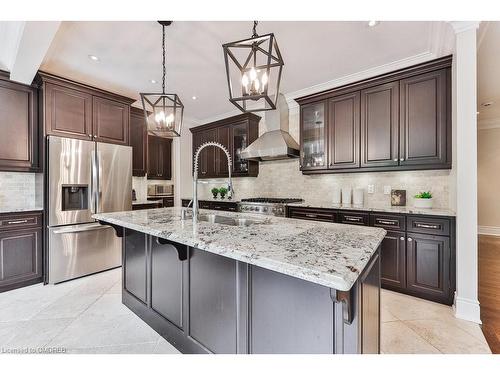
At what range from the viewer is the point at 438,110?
8.61ft

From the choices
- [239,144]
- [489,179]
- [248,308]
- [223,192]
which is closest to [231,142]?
[239,144]

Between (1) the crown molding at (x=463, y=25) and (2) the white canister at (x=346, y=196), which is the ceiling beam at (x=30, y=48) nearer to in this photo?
(1) the crown molding at (x=463, y=25)

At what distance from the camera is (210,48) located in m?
2.60

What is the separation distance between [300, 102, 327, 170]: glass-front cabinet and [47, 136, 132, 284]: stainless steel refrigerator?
8.94ft

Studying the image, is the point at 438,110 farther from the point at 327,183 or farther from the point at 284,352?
the point at 284,352

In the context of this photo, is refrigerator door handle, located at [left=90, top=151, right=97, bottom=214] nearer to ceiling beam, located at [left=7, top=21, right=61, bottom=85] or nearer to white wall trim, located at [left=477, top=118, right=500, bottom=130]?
ceiling beam, located at [left=7, top=21, right=61, bottom=85]

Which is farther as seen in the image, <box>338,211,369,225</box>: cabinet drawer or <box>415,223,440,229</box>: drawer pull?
<box>338,211,369,225</box>: cabinet drawer

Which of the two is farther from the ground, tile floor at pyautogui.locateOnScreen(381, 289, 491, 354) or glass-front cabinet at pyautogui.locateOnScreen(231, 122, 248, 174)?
glass-front cabinet at pyautogui.locateOnScreen(231, 122, 248, 174)

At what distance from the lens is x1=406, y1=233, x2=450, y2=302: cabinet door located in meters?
2.34

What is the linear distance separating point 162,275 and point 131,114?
3275 millimetres

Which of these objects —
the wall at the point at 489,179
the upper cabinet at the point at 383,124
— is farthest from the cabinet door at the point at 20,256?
the wall at the point at 489,179

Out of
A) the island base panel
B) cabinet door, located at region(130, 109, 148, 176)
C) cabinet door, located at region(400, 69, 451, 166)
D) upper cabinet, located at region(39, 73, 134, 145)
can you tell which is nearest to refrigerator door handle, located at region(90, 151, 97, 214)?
upper cabinet, located at region(39, 73, 134, 145)

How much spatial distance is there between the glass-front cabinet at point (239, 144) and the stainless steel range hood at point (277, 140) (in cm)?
79
